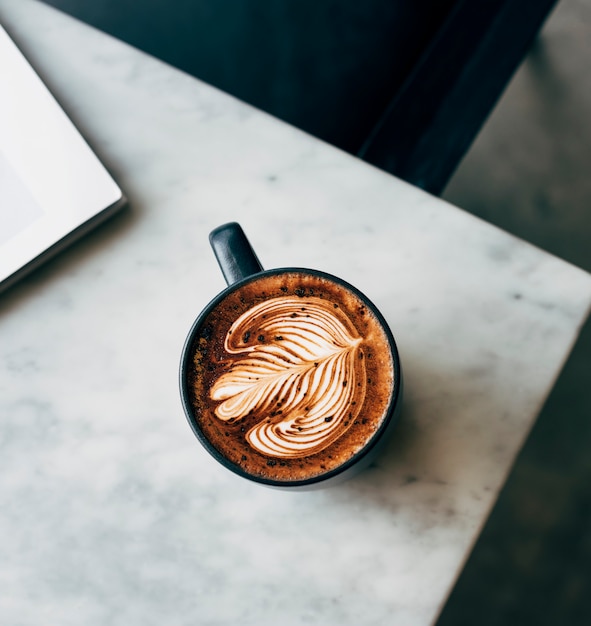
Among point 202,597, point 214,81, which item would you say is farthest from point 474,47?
point 202,597

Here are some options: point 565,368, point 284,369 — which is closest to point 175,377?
point 284,369

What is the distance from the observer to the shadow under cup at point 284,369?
518mm

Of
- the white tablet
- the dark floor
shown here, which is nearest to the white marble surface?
the white tablet

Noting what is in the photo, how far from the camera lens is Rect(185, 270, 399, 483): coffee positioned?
52 cm

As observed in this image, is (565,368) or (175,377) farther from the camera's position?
(565,368)

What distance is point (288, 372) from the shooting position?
1.78 feet

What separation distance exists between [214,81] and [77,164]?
0.35m

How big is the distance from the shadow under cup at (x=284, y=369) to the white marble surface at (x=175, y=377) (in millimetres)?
125

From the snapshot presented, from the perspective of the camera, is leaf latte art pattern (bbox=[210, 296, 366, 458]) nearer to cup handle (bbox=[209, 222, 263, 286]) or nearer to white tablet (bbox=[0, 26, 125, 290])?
cup handle (bbox=[209, 222, 263, 286])

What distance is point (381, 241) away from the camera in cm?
67

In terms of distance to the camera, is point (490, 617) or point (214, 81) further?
point (490, 617)

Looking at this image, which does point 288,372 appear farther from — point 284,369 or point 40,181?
point 40,181

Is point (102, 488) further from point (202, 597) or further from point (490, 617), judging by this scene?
point (490, 617)

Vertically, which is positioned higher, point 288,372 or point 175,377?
point 288,372
